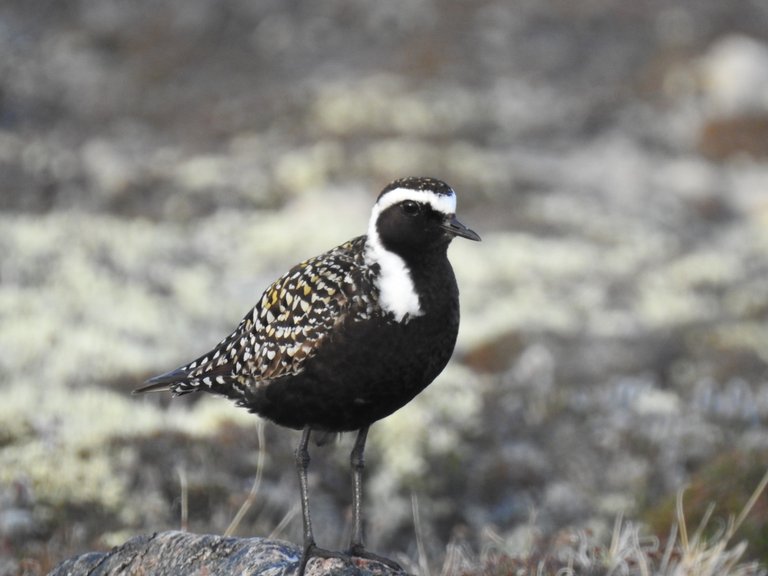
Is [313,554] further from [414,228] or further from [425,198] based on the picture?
[425,198]

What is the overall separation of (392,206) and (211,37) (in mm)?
33653

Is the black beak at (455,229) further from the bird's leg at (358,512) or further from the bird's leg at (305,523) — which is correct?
the bird's leg at (305,523)

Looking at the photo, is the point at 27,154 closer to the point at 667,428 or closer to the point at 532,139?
the point at 532,139

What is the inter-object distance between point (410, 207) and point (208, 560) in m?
2.19

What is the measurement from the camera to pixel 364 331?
5953mm

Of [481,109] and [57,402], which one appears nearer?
[57,402]

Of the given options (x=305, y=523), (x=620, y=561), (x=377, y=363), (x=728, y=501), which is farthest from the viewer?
(x=728, y=501)

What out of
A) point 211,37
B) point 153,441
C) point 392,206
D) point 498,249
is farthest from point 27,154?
point 392,206

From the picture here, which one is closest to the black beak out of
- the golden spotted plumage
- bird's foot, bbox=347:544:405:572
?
the golden spotted plumage

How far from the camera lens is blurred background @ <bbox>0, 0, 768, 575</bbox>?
11.0 meters

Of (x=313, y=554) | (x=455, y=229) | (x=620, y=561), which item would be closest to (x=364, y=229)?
(x=620, y=561)

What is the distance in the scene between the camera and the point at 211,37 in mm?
38312

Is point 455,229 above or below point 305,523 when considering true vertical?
above

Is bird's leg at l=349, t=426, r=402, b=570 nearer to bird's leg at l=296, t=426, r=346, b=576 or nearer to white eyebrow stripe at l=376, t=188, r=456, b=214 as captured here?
bird's leg at l=296, t=426, r=346, b=576
